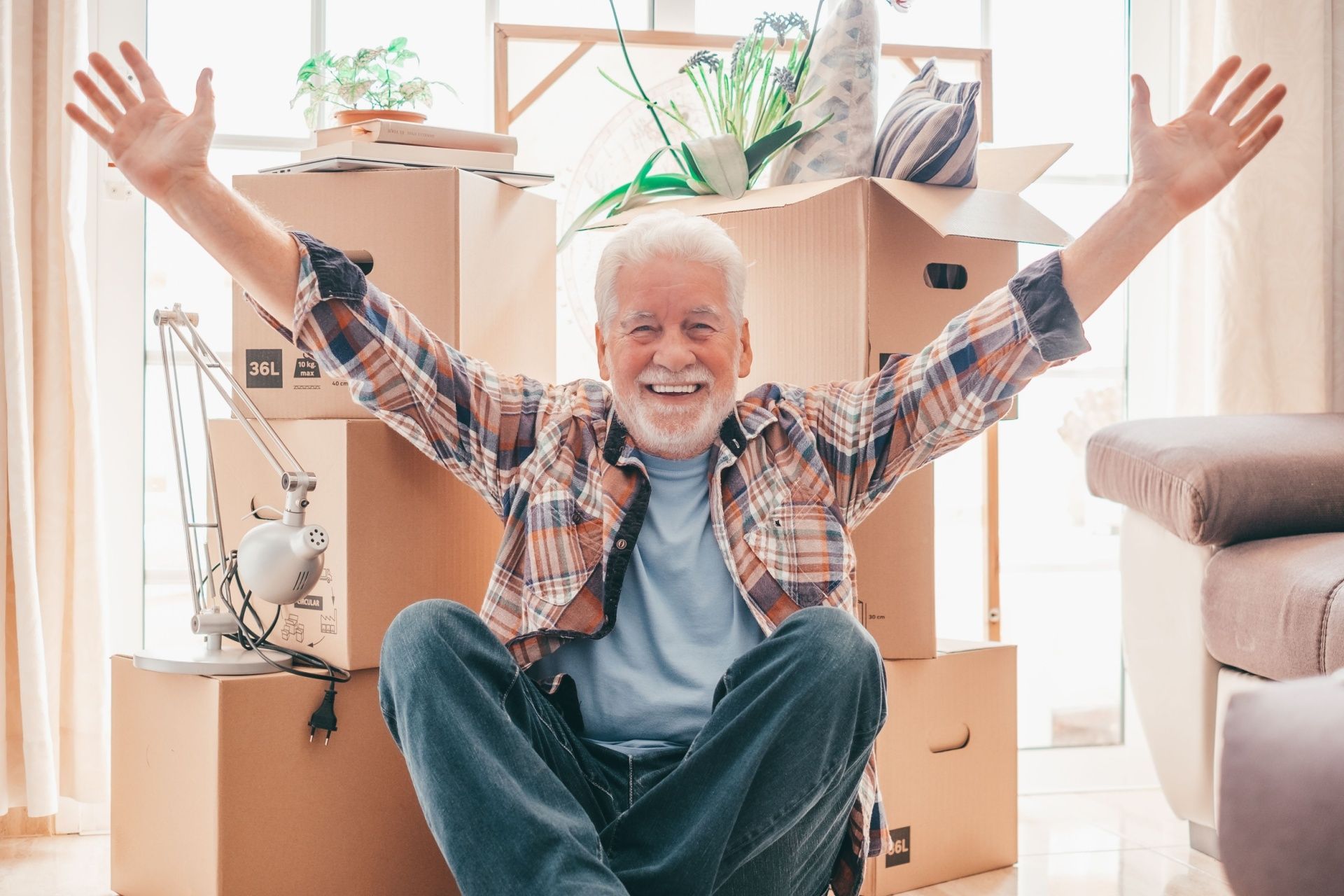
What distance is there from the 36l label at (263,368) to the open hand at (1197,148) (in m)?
1.15

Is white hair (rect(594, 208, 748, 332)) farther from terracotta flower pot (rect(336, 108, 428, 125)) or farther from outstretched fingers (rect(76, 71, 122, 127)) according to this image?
outstretched fingers (rect(76, 71, 122, 127))

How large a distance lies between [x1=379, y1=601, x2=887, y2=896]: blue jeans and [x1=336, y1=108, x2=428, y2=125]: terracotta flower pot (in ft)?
2.97

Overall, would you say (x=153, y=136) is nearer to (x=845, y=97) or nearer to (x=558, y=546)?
(x=558, y=546)

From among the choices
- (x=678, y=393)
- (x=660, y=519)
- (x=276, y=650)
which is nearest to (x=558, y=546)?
(x=660, y=519)

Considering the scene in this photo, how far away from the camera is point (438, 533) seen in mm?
1587

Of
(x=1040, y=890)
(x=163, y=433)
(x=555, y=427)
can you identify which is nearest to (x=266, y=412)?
(x=555, y=427)

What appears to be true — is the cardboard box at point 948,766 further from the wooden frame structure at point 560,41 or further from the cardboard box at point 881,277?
the wooden frame structure at point 560,41

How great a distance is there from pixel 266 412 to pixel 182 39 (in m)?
0.94

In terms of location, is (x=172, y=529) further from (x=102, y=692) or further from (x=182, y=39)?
(x=182, y=39)

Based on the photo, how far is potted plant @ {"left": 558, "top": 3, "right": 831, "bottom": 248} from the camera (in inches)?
67.2

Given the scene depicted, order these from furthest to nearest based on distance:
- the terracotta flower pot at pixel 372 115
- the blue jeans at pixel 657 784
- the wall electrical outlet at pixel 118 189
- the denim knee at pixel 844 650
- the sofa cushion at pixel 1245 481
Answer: the wall electrical outlet at pixel 118 189 → the terracotta flower pot at pixel 372 115 → the sofa cushion at pixel 1245 481 → the denim knee at pixel 844 650 → the blue jeans at pixel 657 784

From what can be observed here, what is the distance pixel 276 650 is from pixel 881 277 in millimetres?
990

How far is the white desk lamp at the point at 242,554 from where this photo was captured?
143 cm

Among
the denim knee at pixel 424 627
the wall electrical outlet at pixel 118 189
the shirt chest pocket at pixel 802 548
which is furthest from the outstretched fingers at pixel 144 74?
the wall electrical outlet at pixel 118 189
